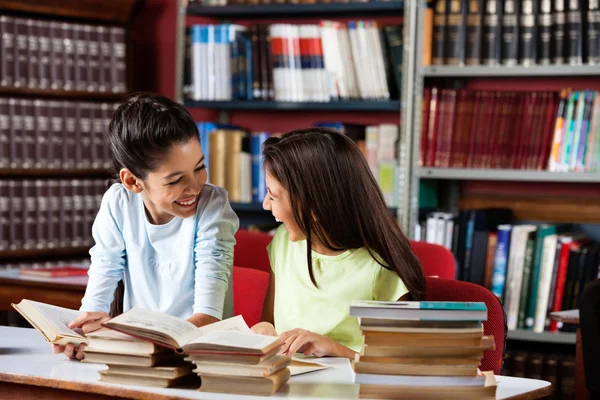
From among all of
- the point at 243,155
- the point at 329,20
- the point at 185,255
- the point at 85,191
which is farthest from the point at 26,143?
the point at 185,255

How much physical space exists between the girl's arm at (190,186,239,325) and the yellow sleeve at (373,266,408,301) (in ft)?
1.06

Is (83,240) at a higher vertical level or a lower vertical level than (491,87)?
lower

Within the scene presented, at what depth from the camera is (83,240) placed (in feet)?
14.1

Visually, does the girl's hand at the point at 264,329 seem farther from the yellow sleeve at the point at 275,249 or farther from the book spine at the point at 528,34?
the book spine at the point at 528,34

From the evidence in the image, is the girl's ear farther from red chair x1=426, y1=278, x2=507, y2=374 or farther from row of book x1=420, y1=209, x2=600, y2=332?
row of book x1=420, y1=209, x2=600, y2=332

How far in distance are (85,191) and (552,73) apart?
6.97 ft

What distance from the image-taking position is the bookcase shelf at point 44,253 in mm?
4071

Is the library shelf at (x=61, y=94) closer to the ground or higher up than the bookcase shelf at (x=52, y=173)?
higher up

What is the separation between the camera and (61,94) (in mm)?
4168

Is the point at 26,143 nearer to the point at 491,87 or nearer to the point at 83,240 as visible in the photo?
the point at 83,240

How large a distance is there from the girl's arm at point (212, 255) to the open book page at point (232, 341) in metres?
0.36

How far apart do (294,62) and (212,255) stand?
1.99 metres

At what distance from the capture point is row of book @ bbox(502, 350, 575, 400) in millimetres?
3420

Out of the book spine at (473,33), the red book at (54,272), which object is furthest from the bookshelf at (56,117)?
the book spine at (473,33)
